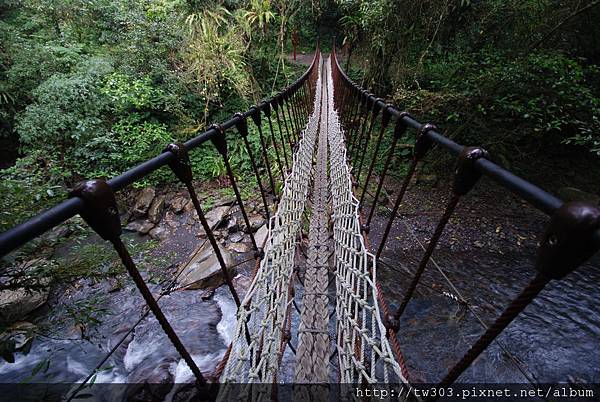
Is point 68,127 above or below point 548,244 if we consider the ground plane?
below

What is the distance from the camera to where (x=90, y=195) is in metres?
0.37

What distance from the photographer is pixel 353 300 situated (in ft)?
3.01

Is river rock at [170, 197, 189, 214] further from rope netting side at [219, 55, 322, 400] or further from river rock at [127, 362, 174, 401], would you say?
rope netting side at [219, 55, 322, 400]

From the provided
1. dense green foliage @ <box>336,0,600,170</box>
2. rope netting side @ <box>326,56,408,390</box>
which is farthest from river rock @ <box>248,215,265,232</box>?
dense green foliage @ <box>336,0,600,170</box>

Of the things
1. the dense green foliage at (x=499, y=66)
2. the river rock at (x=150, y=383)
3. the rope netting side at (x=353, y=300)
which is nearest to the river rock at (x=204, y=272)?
the river rock at (x=150, y=383)

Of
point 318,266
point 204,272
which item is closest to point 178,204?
point 204,272

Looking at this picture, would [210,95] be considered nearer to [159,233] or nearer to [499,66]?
[159,233]

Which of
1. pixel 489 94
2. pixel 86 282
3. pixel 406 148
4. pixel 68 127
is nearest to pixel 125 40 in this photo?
pixel 68 127

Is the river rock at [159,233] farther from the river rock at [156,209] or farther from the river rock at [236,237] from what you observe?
the river rock at [236,237]

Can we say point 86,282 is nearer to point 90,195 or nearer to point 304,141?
point 304,141

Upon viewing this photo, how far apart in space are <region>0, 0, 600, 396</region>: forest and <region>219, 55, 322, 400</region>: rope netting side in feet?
4.39

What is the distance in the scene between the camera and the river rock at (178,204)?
4.02m

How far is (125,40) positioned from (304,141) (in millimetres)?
3872

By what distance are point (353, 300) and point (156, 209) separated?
12.1 ft
